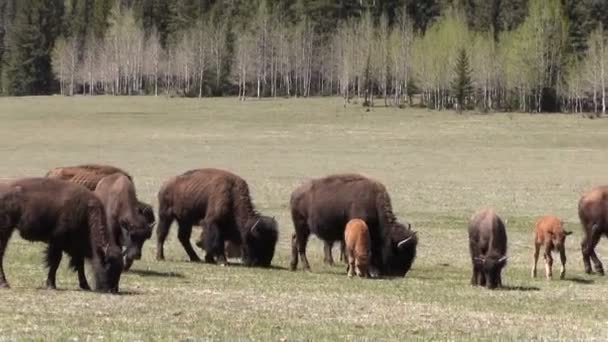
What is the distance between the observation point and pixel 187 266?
2361cm

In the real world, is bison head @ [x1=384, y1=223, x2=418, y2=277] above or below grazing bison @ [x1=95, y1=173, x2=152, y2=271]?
below

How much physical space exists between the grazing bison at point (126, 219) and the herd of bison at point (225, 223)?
2cm

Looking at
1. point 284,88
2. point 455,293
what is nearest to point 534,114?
point 284,88

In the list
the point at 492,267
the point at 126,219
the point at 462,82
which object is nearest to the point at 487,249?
the point at 492,267

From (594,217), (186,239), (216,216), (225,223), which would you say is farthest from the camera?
(594,217)

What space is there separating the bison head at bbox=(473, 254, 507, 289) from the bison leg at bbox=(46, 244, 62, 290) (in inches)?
328

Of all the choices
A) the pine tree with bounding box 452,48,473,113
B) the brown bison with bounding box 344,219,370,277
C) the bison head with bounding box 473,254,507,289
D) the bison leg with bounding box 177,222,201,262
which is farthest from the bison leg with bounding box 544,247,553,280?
the pine tree with bounding box 452,48,473,113

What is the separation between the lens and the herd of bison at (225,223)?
1814 centimetres

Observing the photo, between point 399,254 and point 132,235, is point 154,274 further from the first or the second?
point 399,254

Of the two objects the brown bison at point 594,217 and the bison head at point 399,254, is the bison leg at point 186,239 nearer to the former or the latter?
the bison head at point 399,254

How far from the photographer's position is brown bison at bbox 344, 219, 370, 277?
2275cm

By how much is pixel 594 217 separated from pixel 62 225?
14162 millimetres

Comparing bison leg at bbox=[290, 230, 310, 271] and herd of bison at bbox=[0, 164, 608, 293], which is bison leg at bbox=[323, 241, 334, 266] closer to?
herd of bison at bbox=[0, 164, 608, 293]

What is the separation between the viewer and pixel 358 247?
22766mm
